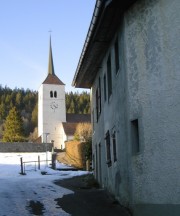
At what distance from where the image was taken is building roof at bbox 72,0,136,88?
11195mm

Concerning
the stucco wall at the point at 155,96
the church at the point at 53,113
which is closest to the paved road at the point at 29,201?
the stucco wall at the point at 155,96

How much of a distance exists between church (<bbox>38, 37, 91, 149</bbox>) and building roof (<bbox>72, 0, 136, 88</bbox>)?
79.7 m

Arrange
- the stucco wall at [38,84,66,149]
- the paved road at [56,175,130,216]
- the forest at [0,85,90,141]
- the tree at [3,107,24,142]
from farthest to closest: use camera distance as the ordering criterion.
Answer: the forest at [0,85,90,141] → the stucco wall at [38,84,66,149] → the tree at [3,107,24,142] → the paved road at [56,175,130,216]

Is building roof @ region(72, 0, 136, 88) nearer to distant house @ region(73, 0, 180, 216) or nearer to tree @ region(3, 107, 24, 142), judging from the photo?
distant house @ region(73, 0, 180, 216)

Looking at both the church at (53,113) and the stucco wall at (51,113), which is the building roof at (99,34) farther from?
the stucco wall at (51,113)

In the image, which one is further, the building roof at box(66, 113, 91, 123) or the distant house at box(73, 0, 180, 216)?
the building roof at box(66, 113, 91, 123)

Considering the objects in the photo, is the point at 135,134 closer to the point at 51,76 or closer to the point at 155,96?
the point at 155,96

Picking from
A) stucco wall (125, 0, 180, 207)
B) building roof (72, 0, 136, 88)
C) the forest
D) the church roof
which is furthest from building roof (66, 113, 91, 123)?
stucco wall (125, 0, 180, 207)

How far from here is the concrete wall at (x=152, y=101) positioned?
9570 millimetres

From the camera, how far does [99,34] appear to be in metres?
13.5

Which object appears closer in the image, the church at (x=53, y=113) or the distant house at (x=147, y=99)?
the distant house at (x=147, y=99)

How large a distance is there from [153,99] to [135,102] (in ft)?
2.46

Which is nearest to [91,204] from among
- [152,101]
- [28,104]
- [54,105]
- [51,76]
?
[152,101]

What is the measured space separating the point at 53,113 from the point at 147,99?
9419cm
